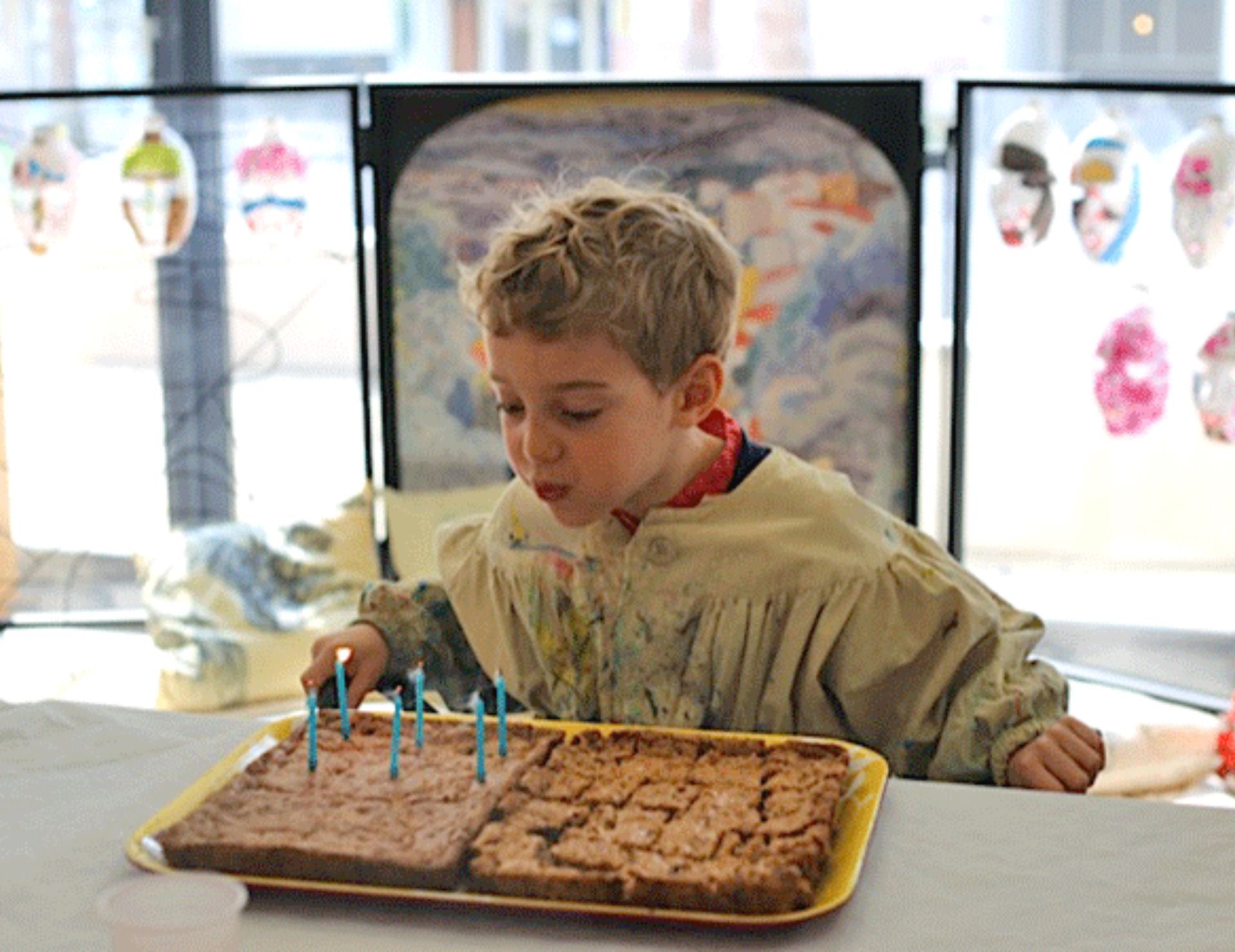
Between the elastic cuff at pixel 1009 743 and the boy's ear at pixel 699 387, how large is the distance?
0.37 metres

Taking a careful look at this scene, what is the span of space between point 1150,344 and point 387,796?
196cm

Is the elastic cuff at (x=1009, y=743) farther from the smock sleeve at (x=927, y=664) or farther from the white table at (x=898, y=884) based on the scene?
the white table at (x=898, y=884)

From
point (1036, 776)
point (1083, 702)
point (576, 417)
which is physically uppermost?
point (576, 417)

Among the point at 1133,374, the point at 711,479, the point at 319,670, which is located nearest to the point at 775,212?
the point at 1133,374

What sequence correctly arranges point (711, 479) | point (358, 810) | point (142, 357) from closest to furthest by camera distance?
point (358, 810), point (711, 479), point (142, 357)

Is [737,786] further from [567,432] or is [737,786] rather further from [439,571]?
[439,571]

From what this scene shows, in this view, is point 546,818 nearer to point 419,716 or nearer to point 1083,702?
point 419,716

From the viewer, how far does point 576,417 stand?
1.39m

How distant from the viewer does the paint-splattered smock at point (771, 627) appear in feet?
4.52

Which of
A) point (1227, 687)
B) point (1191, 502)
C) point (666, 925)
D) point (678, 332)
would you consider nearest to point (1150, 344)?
point (1191, 502)

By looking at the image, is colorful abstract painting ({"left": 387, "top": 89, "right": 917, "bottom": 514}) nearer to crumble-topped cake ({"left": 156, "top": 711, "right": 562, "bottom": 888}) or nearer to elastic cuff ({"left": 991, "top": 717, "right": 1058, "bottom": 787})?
elastic cuff ({"left": 991, "top": 717, "right": 1058, "bottom": 787})

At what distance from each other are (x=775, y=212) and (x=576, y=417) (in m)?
1.56

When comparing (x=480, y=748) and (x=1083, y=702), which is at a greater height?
(x=480, y=748)

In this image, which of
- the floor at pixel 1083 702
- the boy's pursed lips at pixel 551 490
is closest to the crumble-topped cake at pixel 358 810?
the boy's pursed lips at pixel 551 490
